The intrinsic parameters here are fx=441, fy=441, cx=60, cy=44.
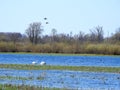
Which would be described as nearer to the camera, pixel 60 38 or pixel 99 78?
pixel 99 78

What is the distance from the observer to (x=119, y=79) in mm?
31047

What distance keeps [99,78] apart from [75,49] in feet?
217

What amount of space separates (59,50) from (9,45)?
37.8 ft

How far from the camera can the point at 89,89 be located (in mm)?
23625

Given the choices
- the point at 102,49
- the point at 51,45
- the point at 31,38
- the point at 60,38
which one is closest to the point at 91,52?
the point at 102,49

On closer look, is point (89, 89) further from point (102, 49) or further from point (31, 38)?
point (31, 38)

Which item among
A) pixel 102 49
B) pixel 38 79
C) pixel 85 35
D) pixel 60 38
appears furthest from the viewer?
pixel 85 35

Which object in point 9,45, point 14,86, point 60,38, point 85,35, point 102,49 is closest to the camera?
point 14,86

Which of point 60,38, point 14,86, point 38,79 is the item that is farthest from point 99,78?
point 60,38

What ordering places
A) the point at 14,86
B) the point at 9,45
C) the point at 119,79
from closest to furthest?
the point at 14,86 < the point at 119,79 < the point at 9,45

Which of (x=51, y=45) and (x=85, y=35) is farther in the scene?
(x=85, y=35)

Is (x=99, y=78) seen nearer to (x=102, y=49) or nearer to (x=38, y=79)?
(x=38, y=79)

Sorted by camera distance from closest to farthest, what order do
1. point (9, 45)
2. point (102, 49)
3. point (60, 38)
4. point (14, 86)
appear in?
point (14, 86) → point (102, 49) → point (9, 45) → point (60, 38)

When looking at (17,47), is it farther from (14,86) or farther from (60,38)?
(14,86)
